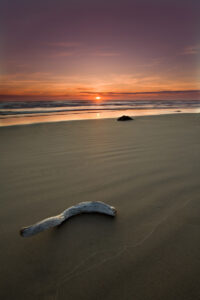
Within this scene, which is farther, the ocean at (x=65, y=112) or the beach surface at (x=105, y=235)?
the ocean at (x=65, y=112)

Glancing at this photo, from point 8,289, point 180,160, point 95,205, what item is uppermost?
point 180,160

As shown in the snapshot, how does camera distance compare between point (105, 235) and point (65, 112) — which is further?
point (65, 112)

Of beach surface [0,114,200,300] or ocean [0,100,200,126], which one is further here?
ocean [0,100,200,126]

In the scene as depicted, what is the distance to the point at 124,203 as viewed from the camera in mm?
1619

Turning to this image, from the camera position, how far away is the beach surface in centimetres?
94

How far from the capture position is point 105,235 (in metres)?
1.26

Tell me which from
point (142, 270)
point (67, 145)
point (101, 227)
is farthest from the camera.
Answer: point (67, 145)

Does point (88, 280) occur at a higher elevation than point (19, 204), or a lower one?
lower

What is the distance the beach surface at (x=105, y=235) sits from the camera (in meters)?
0.94

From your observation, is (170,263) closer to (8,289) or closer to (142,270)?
(142,270)

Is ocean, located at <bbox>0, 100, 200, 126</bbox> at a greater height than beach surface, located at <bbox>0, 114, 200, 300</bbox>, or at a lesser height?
greater

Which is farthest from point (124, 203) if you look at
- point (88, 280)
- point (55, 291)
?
point (55, 291)

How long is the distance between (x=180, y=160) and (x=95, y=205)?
160cm

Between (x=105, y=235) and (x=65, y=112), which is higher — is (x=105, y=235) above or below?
below
